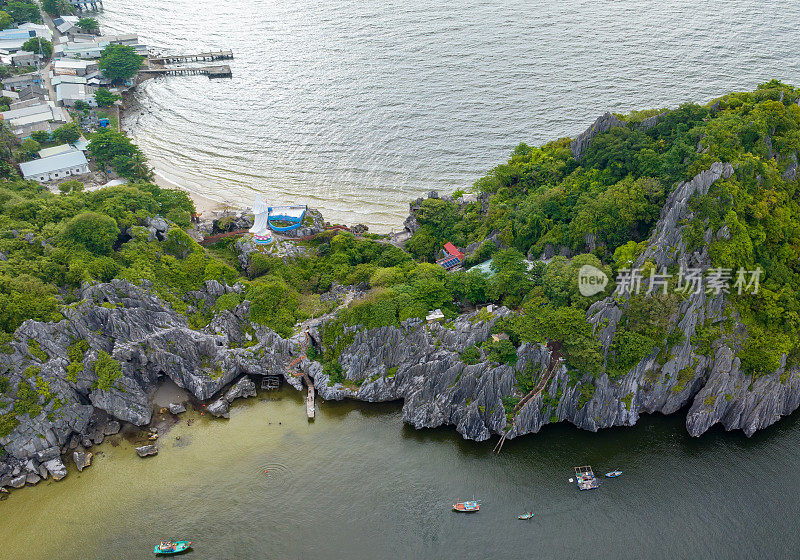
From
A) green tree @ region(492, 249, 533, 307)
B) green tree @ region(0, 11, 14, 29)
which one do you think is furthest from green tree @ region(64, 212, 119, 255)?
green tree @ region(0, 11, 14, 29)

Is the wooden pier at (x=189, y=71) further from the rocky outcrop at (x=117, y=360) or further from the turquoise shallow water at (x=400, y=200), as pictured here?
the rocky outcrop at (x=117, y=360)

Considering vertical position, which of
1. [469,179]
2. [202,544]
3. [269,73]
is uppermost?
[269,73]

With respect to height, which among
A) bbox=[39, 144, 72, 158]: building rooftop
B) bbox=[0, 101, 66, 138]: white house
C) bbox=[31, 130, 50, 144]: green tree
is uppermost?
bbox=[0, 101, 66, 138]: white house

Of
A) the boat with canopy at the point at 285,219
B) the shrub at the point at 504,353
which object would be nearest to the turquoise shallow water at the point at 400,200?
the shrub at the point at 504,353

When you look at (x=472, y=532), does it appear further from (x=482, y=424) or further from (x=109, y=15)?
(x=109, y=15)

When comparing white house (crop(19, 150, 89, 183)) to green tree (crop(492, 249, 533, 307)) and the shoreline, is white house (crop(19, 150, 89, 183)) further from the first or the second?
green tree (crop(492, 249, 533, 307))

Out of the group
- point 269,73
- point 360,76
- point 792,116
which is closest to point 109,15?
point 269,73
